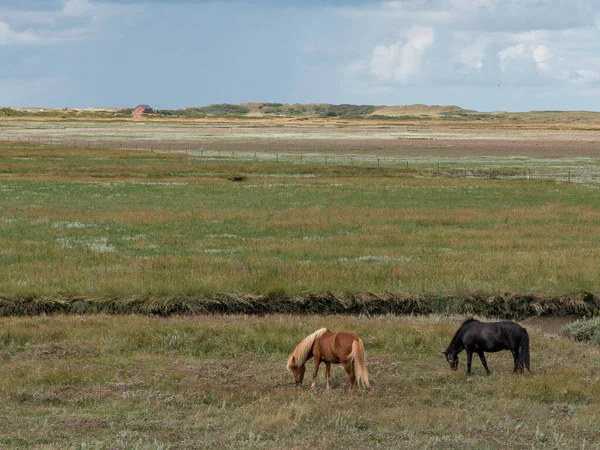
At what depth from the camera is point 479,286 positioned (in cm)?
2341

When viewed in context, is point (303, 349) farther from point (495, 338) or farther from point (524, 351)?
point (524, 351)

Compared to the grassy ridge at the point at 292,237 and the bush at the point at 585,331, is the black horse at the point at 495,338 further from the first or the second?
the grassy ridge at the point at 292,237

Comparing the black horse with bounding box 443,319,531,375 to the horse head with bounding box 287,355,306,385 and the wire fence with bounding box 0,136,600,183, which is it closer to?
the horse head with bounding box 287,355,306,385

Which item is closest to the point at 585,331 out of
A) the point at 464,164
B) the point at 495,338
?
the point at 495,338

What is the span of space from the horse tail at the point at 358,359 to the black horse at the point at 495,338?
95.2 inches

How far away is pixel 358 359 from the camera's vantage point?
13297mm

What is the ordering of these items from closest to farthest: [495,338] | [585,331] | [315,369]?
A: [315,369], [495,338], [585,331]

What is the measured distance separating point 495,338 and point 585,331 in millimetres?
5888

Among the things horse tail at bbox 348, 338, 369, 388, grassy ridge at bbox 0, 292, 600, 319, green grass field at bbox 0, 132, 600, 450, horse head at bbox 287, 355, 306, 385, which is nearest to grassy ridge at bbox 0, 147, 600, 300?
green grass field at bbox 0, 132, 600, 450

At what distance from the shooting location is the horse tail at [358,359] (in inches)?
516

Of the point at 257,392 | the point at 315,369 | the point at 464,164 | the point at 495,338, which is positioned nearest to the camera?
the point at 315,369

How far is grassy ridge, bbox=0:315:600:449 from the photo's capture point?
11.5 meters

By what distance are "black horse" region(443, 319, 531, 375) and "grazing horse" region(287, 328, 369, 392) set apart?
2346 mm

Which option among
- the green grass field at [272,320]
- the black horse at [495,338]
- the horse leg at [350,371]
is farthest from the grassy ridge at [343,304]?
the horse leg at [350,371]
